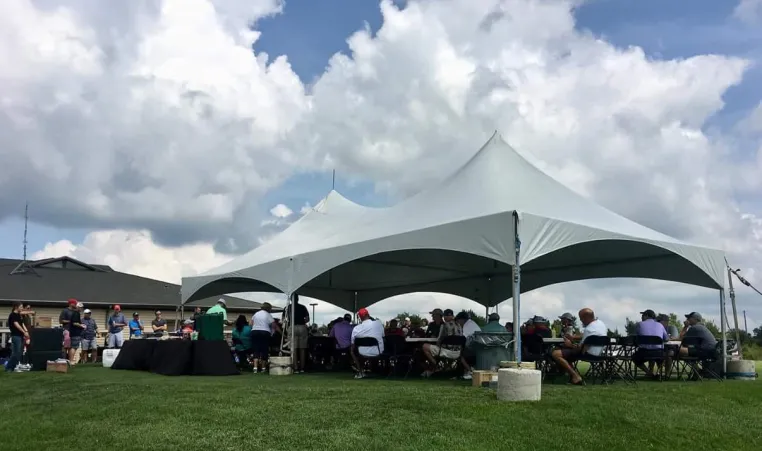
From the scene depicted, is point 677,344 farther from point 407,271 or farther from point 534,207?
point 407,271

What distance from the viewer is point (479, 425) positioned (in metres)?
6.00

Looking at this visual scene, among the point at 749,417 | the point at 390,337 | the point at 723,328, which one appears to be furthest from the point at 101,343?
the point at 749,417

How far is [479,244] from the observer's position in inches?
350

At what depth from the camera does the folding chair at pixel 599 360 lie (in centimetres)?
852

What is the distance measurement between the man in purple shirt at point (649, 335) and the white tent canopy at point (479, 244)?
1057 mm

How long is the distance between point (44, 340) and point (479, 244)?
8057 mm

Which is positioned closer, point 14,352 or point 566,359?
point 566,359

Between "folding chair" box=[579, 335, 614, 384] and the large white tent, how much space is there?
116 cm

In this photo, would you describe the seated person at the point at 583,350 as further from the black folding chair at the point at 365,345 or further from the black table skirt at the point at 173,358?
the black table skirt at the point at 173,358

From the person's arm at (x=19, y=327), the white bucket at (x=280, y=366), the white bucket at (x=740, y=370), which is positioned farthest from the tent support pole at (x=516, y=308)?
the person's arm at (x=19, y=327)

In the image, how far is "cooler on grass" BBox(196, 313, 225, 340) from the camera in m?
11.2

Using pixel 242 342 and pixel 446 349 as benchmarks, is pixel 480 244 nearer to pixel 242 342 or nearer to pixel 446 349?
pixel 446 349

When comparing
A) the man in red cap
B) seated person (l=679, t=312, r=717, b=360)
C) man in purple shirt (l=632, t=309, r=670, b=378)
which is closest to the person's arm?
the man in red cap

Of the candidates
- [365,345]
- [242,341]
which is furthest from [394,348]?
[242,341]
